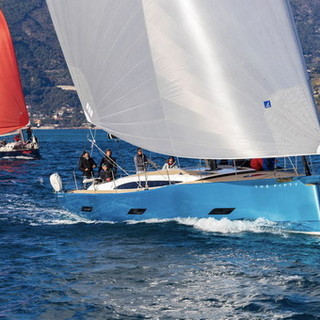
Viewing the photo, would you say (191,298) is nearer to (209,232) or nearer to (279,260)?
(279,260)

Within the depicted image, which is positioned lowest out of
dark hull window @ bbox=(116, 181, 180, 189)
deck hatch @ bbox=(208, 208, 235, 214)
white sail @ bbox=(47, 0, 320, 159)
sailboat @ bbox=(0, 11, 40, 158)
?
deck hatch @ bbox=(208, 208, 235, 214)

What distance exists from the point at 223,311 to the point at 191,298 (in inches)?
25.3

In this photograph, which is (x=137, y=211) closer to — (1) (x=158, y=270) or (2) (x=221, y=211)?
(2) (x=221, y=211)

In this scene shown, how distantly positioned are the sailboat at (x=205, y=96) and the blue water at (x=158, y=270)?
0.49 meters

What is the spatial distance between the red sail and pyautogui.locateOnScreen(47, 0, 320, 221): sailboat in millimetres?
28167

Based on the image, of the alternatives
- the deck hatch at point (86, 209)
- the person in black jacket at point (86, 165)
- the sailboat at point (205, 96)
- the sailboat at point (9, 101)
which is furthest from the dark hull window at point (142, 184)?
the sailboat at point (9, 101)

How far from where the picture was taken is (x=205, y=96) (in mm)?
13000

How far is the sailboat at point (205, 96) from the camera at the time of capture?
12.5m

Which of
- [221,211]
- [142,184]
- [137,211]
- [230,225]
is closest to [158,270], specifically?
[230,225]

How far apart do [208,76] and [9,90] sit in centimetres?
3134

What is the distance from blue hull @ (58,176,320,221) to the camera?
1278 cm

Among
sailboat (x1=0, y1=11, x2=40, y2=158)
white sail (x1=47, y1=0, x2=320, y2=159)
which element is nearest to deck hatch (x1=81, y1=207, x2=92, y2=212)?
white sail (x1=47, y1=0, x2=320, y2=159)

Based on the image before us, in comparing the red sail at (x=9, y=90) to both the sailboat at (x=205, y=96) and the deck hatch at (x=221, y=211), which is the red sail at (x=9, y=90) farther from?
the deck hatch at (x=221, y=211)

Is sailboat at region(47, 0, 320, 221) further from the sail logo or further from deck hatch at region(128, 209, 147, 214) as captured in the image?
the sail logo
